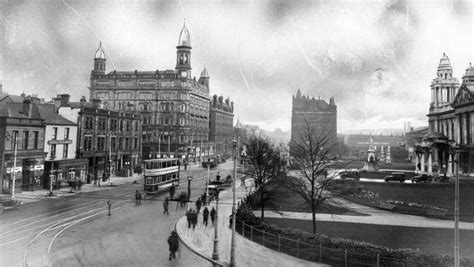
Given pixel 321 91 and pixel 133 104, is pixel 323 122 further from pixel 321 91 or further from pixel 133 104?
pixel 133 104

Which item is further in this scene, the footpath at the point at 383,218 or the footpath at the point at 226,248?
the footpath at the point at 383,218

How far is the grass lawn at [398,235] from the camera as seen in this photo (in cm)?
1786

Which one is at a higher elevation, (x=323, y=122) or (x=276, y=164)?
(x=323, y=122)

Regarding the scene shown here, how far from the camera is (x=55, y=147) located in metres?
39.7

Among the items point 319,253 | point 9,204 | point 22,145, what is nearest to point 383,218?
point 319,253

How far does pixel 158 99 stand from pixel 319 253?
209ft

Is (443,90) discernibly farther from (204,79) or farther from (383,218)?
(204,79)

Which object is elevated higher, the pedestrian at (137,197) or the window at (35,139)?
the window at (35,139)

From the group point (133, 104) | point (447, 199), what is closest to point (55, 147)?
point (133, 104)

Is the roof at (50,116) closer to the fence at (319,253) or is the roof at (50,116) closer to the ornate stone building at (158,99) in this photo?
the fence at (319,253)

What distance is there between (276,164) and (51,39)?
70.3 ft

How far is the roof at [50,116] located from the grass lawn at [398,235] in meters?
28.9

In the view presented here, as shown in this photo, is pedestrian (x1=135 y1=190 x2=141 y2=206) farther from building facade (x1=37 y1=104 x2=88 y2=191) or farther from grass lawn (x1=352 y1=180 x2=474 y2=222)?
grass lawn (x1=352 y1=180 x2=474 y2=222)

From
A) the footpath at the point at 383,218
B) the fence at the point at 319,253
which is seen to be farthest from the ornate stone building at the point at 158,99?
the fence at the point at 319,253
